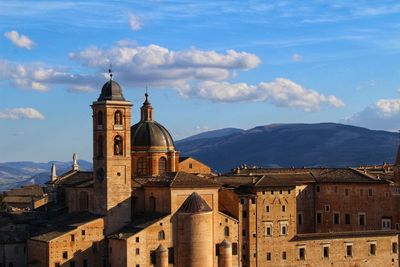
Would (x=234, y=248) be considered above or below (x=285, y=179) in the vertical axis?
below

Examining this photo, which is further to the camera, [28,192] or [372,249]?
[28,192]

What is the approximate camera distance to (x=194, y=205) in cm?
6281

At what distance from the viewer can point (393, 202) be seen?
71.9 meters

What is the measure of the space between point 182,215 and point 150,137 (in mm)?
13858

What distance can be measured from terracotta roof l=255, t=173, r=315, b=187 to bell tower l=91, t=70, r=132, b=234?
11.5m

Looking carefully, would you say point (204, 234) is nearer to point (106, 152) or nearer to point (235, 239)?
point (235, 239)

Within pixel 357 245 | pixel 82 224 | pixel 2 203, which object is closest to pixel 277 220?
pixel 357 245

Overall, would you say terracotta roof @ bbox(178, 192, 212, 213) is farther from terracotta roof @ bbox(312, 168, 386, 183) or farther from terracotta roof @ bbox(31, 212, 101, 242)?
terracotta roof @ bbox(312, 168, 386, 183)

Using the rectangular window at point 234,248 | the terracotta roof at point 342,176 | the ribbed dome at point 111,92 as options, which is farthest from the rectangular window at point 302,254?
the ribbed dome at point 111,92

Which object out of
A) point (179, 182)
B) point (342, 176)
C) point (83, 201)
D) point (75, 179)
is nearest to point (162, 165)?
point (75, 179)

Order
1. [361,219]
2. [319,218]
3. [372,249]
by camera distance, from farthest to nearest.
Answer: [319,218] → [361,219] → [372,249]

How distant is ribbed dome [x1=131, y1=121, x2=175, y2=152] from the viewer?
7475cm

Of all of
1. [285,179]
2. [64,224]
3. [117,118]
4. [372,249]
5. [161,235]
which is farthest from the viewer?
[285,179]

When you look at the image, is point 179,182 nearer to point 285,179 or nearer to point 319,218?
point 285,179
